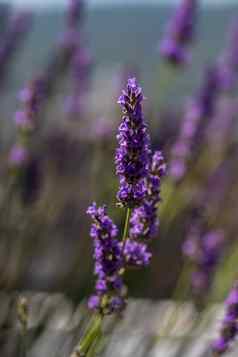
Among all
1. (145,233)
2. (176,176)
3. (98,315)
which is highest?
(176,176)

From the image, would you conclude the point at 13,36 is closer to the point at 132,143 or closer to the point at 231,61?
the point at 231,61

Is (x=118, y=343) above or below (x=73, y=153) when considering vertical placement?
below

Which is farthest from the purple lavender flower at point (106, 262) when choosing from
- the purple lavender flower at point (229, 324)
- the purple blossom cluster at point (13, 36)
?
the purple blossom cluster at point (13, 36)

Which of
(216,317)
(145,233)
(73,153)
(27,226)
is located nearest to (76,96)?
(73,153)

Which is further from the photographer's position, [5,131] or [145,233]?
[5,131]

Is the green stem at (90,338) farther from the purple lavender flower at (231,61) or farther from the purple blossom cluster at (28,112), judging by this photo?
the purple lavender flower at (231,61)

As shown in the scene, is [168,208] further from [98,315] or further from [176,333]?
[98,315]
